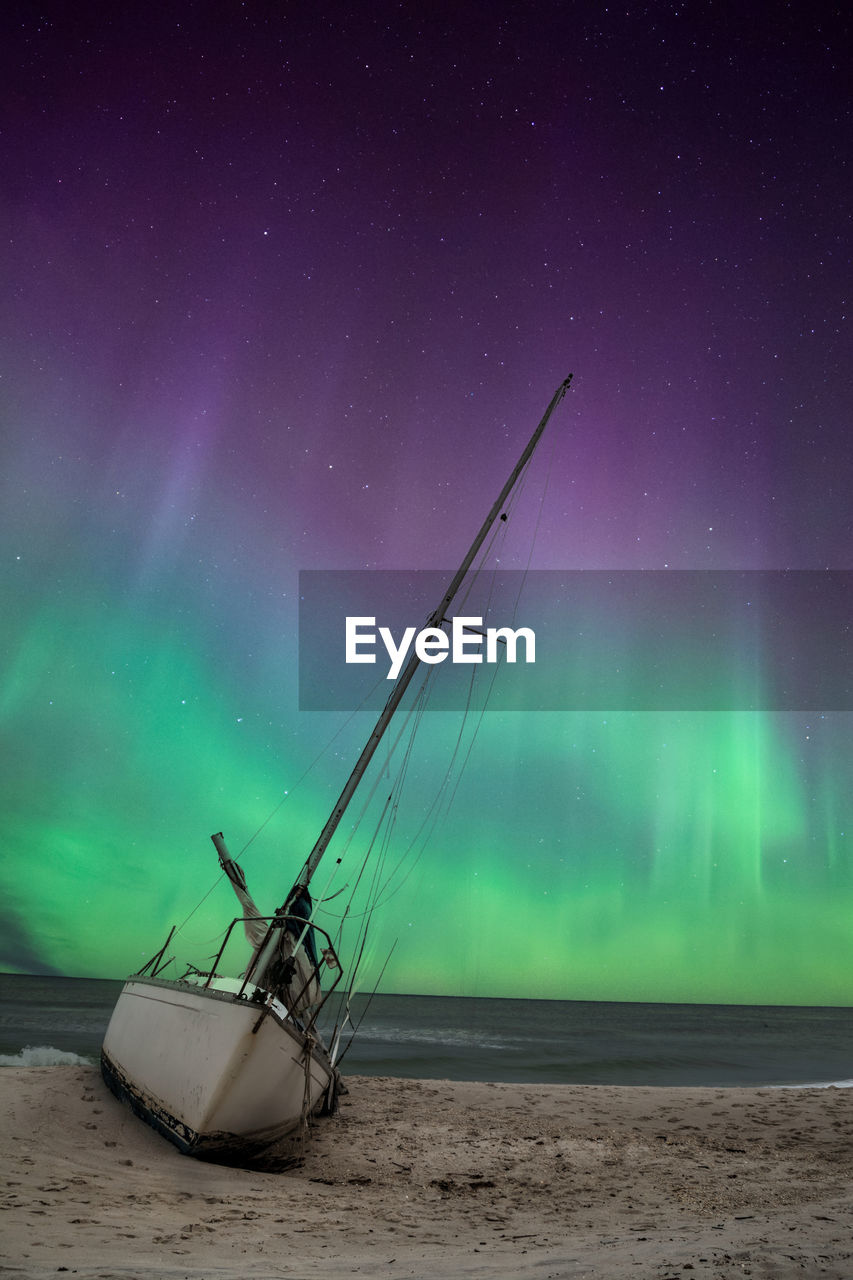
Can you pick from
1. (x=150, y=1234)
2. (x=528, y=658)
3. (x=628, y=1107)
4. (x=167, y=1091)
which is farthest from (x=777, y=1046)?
(x=150, y=1234)

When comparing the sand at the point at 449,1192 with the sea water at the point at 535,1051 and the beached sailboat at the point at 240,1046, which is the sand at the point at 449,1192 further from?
the sea water at the point at 535,1051

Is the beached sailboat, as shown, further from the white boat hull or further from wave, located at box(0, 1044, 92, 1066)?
wave, located at box(0, 1044, 92, 1066)

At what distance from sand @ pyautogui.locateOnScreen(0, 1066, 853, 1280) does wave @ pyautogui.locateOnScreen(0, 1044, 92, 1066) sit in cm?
1298

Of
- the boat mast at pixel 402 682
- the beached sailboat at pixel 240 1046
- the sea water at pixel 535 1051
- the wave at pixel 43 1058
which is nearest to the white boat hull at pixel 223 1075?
the beached sailboat at pixel 240 1046

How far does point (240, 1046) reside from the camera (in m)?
9.94

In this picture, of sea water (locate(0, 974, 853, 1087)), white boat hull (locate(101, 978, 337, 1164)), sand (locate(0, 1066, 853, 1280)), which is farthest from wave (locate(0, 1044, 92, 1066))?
white boat hull (locate(101, 978, 337, 1164))

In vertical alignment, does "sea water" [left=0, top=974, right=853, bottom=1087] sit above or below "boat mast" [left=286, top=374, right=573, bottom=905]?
below

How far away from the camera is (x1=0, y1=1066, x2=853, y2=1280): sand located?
19.0 ft

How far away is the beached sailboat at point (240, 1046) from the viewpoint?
1002 centimetres

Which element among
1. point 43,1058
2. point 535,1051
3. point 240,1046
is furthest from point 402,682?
point 535,1051

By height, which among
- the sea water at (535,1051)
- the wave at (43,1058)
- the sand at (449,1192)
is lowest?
the sea water at (535,1051)

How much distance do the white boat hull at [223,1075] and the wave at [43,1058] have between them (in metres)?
16.2

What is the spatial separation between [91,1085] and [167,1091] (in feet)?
13.3

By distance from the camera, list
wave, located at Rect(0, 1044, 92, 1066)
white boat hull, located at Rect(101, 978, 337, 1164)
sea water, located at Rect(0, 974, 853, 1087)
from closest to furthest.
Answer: white boat hull, located at Rect(101, 978, 337, 1164), wave, located at Rect(0, 1044, 92, 1066), sea water, located at Rect(0, 974, 853, 1087)
